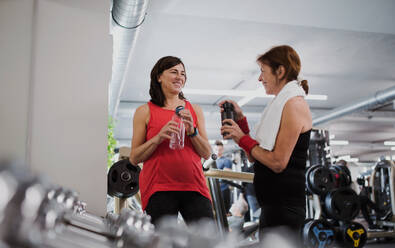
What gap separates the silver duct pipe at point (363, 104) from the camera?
727 centimetres

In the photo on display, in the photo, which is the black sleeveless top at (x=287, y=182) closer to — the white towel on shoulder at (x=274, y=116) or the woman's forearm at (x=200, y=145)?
the white towel on shoulder at (x=274, y=116)

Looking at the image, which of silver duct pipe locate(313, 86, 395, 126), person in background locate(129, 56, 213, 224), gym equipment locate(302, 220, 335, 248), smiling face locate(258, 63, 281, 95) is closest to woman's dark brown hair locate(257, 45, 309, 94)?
smiling face locate(258, 63, 281, 95)

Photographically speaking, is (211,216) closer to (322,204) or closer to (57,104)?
(57,104)

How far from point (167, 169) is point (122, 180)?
1.23 metres

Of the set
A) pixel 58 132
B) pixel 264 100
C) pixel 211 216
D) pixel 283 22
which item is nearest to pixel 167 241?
pixel 211 216

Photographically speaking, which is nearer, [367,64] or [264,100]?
[367,64]

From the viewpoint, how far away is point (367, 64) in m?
6.91

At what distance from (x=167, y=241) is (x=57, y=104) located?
1408 mm

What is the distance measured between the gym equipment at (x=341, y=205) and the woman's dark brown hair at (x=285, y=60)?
3.77 meters

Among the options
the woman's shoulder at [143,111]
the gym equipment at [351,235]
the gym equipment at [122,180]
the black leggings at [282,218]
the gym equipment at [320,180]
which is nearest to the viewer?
the black leggings at [282,218]

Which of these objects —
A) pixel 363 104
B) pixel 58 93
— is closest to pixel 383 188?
pixel 363 104

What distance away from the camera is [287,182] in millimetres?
1234

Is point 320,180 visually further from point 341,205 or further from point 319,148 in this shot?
point 319,148

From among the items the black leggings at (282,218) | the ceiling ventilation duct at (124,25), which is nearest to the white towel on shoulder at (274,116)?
the black leggings at (282,218)
